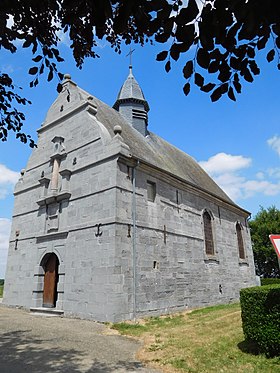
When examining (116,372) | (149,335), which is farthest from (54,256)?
(116,372)

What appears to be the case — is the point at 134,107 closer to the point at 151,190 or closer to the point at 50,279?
the point at 151,190

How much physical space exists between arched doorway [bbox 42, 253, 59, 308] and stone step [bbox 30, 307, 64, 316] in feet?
0.96

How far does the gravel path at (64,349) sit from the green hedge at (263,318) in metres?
1.94

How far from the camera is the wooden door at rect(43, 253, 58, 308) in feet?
35.9

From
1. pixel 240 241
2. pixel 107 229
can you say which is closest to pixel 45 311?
pixel 107 229

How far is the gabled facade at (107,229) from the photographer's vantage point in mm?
9359

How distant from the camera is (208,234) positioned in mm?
14258

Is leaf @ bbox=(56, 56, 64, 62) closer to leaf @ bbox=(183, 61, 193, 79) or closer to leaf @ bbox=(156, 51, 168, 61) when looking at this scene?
leaf @ bbox=(156, 51, 168, 61)

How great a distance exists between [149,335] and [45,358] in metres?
2.86

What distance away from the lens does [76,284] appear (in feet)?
32.2

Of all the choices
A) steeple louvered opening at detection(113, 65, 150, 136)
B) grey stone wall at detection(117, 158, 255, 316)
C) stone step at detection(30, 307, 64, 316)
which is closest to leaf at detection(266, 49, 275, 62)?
grey stone wall at detection(117, 158, 255, 316)

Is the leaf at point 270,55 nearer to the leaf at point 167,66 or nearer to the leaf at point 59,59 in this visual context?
the leaf at point 167,66

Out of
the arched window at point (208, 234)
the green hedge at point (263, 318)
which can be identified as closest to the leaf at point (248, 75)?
the green hedge at point (263, 318)

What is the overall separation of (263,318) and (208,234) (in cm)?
946
